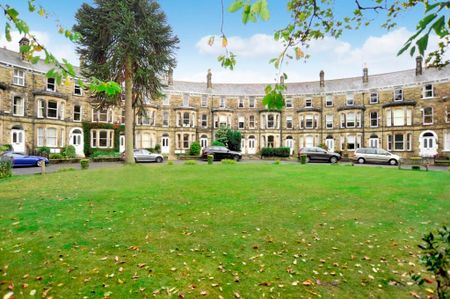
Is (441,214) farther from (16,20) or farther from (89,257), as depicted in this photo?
(16,20)

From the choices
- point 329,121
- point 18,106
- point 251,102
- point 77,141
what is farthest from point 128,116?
point 329,121

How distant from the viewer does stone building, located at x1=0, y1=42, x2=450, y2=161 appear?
32.3 metres

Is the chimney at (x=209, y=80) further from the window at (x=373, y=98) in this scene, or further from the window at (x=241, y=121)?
the window at (x=373, y=98)

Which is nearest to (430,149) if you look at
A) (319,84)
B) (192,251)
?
(319,84)

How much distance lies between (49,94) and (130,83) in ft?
55.6

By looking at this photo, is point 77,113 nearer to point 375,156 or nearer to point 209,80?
point 209,80

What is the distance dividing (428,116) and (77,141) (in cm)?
4951

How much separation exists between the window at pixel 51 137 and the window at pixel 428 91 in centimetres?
5095

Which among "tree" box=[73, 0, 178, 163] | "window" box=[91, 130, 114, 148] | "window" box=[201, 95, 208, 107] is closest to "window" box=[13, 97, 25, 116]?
"window" box=[91, 130, 114, 148]

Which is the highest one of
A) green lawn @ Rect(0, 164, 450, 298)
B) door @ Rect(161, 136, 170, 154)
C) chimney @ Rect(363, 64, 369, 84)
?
chimney @ Rect(363, 64, 369, 84)

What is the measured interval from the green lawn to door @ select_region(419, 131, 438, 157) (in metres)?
33.2

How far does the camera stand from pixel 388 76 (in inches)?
1676

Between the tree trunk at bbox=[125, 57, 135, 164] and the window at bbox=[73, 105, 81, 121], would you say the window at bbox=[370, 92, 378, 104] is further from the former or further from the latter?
the window at bbox=[73, 105, 81, 121]

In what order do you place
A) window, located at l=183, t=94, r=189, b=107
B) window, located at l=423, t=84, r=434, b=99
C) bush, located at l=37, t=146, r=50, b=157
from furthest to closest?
window, located at l=183, t=94, r=189, b=107, window, located at l=423, t=84, r=434, b=99, bush, located at l=37, t=146, r=50, b=157
